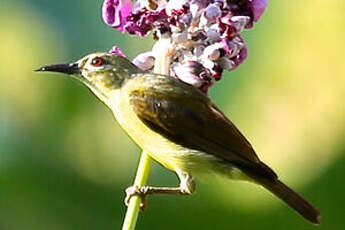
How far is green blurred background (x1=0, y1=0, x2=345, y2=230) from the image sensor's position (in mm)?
3084

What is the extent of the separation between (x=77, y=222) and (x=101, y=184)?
118mm

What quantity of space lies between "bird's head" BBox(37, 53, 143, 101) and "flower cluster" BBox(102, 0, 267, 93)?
0.27 feet

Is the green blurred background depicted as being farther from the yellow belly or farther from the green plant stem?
the green plant stem

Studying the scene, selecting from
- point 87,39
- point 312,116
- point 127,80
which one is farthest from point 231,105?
point 127,80

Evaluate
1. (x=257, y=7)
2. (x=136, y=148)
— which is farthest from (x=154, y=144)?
(x=136, y=148)

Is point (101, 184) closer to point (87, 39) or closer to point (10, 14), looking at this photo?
point (87, 39)

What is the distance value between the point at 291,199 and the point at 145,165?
269 mm

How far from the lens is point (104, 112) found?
128 inches

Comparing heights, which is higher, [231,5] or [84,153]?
[231,5]

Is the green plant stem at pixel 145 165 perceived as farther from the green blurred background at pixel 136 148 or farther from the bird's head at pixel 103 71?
the green blurred background at pixel 136 148

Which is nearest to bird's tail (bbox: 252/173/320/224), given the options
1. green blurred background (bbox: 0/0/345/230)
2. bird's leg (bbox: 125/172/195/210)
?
bird's leg (bbox: 125/172/195/210)

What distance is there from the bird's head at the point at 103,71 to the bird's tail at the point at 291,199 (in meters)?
0.24

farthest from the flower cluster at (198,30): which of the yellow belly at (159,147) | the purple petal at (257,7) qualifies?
the yellow belly at (159,147)

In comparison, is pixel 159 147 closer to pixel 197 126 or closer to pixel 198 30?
pixel 197 126
